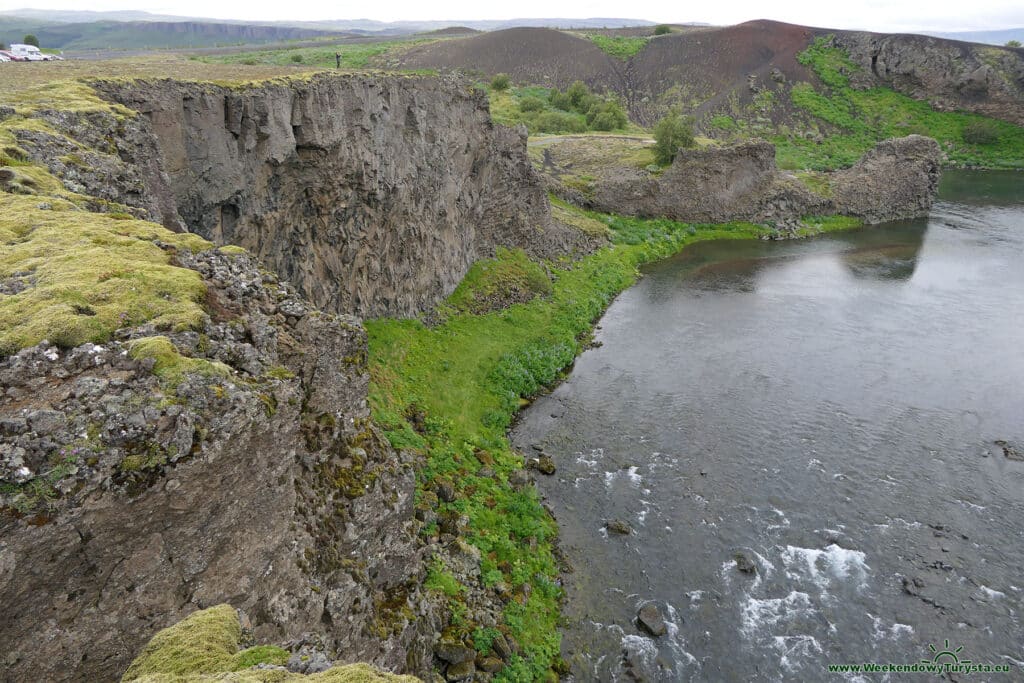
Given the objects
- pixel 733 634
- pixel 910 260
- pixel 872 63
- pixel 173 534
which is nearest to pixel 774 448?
pixel 733 634

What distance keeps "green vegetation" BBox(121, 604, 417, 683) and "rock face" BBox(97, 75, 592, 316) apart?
1448 centimetres

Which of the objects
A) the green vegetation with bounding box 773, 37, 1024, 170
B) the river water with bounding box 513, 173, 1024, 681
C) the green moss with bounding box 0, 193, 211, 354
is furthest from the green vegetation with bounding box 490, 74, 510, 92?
the green moss with bounding box 0, 193, 211, 354

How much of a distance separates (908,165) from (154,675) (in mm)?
92461

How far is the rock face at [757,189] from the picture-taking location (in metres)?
74.6

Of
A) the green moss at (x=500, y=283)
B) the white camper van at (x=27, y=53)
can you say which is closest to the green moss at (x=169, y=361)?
the green moss at (x=500, y=283)

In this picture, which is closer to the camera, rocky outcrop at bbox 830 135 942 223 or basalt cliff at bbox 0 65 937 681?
basalt cliff at bbox 0 65 937 681

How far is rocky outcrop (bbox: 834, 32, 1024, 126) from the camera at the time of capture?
377ft

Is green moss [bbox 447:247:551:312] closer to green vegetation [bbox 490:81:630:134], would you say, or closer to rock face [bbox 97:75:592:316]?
rock face [bbox 97:75:592:316]

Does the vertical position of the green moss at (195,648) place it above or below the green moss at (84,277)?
below

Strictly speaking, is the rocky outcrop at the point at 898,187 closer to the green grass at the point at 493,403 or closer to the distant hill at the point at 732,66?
the distant hill at the point at 732,66

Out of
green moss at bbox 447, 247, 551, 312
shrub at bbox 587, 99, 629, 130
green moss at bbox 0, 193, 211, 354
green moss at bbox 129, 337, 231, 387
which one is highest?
shrub at bbox 587, 99, 629, 130

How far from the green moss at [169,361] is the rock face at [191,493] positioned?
144mm

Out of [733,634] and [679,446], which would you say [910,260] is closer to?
[679,446]

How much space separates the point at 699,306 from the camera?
2023 inches
